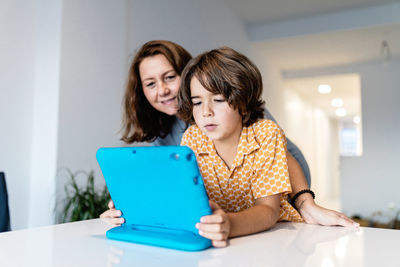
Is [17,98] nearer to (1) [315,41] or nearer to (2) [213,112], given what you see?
(2) [213,112]

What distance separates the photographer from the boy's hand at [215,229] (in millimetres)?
624

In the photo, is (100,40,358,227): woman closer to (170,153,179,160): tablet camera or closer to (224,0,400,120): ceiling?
(170,153,179,160): tablet camera

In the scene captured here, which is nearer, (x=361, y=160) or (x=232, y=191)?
(x=232, y=191)

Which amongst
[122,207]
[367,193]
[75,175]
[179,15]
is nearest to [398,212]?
[367,193]

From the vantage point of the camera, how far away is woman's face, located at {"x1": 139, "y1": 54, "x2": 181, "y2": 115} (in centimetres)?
147

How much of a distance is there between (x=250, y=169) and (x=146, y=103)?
821 millimetres

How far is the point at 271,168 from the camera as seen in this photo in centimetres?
88

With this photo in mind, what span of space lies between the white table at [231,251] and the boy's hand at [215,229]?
0.06ft

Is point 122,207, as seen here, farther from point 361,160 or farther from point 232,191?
point 361,160

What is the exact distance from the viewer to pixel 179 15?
3.45 metres

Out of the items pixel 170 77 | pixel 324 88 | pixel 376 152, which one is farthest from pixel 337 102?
pixel 170 77

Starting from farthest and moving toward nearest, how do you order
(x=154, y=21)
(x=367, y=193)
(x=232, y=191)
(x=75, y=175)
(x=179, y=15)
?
1. (x=367, y=193)
2. (x=179, y=15)
3. (x=154, y=21)
4. (x=75, y=175)
5. (x=232, y=191)

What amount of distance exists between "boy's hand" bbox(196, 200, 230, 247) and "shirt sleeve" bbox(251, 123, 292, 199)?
0.80 ft

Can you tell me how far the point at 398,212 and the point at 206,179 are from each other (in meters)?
5.13
